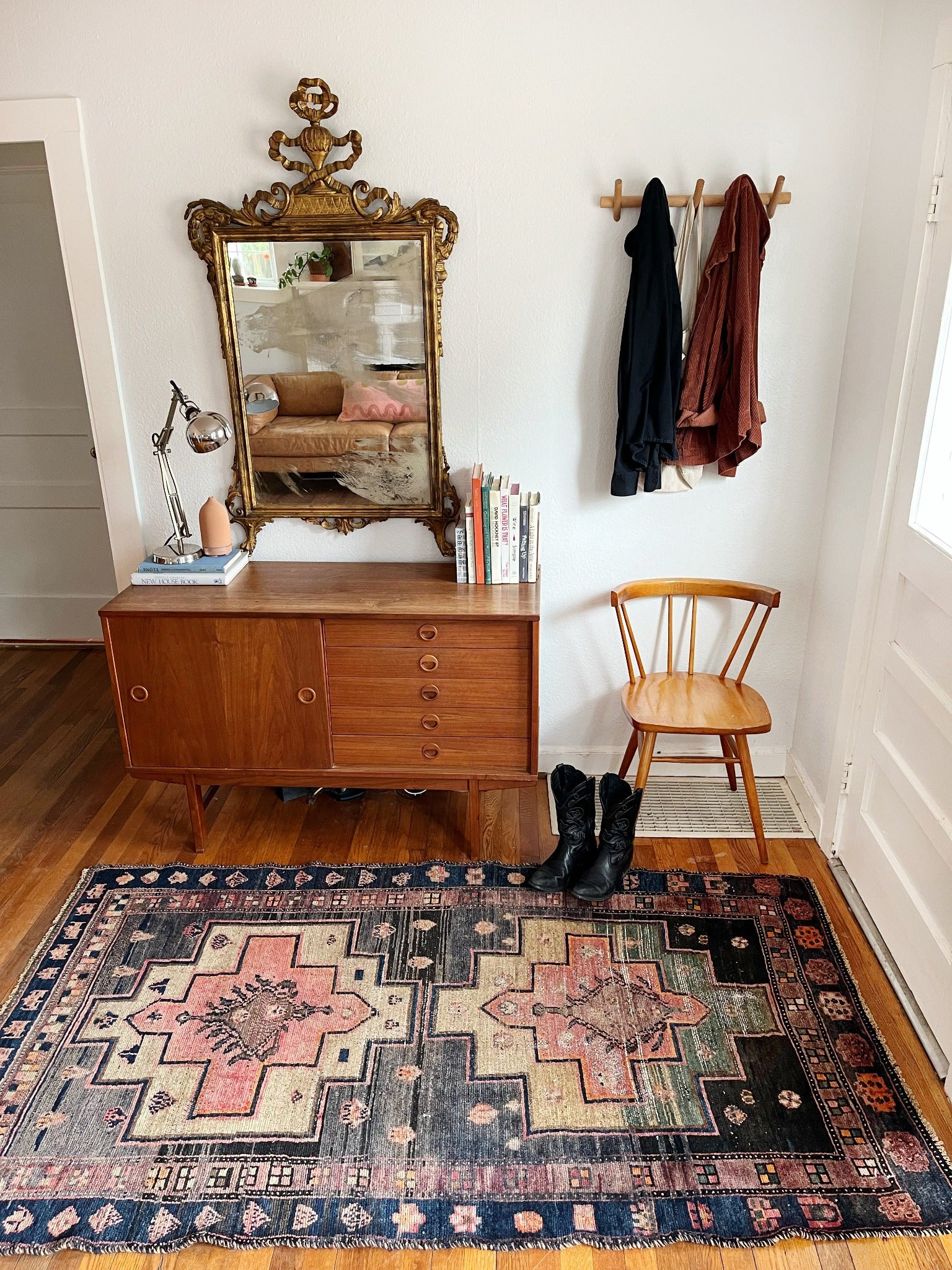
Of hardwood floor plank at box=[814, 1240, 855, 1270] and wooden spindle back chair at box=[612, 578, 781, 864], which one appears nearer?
hardwood floor plank at box=[814, 1240, 855, 1270]

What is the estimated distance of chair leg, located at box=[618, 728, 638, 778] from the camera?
300cm

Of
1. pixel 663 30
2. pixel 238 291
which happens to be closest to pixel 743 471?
pixel 663 30

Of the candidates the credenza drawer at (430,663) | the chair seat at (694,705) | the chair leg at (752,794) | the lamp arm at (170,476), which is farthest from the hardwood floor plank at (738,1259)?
the lamp arm at (170,476)

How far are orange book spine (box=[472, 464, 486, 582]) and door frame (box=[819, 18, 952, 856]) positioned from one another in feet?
3.43

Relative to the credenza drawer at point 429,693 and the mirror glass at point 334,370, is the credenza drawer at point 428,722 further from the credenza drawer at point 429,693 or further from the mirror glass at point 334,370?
the mirror glass at point 334,370

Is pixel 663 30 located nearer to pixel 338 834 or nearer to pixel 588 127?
pixel 588 127

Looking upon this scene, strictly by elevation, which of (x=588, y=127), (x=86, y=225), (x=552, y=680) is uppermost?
(x=588, y=127)

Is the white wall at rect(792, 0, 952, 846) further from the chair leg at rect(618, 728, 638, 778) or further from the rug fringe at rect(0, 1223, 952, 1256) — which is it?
the rug fringe at rect(0, 1223, 952, 1256)

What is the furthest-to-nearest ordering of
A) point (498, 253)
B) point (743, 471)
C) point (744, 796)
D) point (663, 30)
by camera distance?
point (744, 796) → point (743, 471) → point (498, 253) → point (663, 30)

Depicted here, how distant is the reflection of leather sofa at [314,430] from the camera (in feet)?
9.32

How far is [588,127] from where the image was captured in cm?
260

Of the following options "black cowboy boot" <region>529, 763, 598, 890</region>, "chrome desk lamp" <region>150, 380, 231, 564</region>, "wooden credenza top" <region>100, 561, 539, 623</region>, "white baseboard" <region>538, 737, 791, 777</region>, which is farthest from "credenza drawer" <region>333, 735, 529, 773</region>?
"chrome desk lamp" <region>150, 380, 231, 564</region>

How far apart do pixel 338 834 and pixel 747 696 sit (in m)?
1.32

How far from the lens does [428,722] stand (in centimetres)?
270
